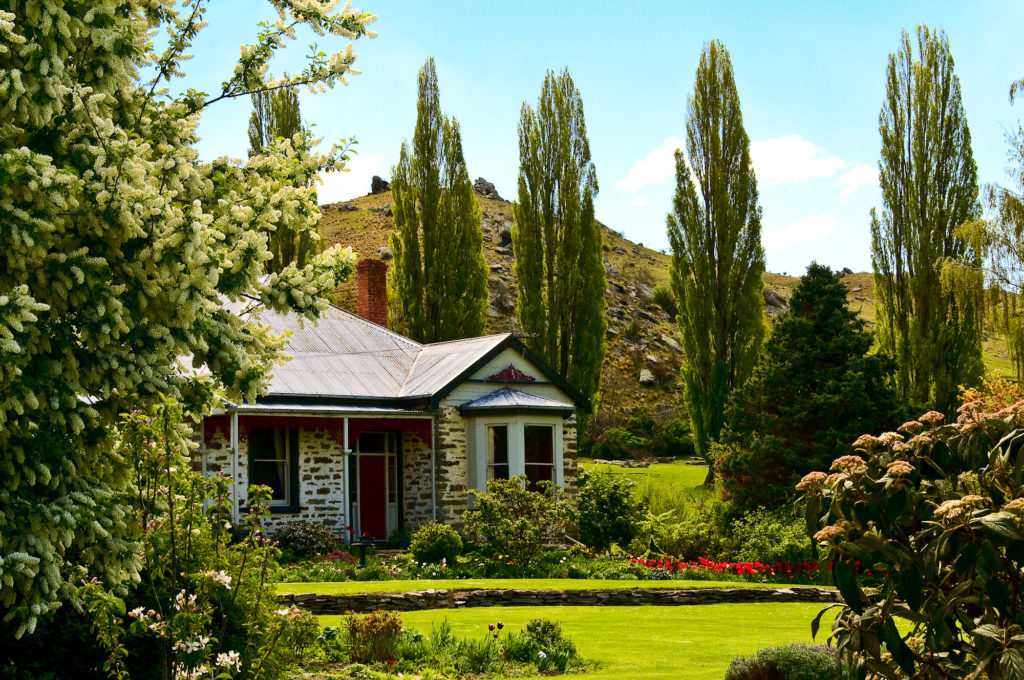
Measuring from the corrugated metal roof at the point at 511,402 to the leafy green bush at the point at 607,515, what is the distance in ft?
6.02

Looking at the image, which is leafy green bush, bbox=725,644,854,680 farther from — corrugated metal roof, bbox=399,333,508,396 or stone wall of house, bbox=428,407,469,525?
corrugated metal roof, bbox=399,333,508,396

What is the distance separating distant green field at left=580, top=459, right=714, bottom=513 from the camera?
22.1m

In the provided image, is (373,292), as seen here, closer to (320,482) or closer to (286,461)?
(286,461)

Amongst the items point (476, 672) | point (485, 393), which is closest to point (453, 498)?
point (485, 393)

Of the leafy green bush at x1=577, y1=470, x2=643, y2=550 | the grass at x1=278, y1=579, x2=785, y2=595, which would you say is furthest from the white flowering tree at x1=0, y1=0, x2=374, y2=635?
the leafy green bush at x1=577, y1=470, x2=643, y2=550

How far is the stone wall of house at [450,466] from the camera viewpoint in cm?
2094

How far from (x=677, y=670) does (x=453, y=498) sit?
39.7 feet

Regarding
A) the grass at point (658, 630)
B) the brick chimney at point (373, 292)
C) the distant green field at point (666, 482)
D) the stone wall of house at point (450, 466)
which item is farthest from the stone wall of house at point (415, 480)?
the grass at point (658, 630)

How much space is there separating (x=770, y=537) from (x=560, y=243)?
14205 mm

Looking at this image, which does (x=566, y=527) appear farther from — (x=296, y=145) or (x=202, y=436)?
(x=296, y=145)

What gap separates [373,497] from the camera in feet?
72.6

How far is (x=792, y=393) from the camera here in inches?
789

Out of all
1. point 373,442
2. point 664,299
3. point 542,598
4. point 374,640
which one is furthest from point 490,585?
point 664,299

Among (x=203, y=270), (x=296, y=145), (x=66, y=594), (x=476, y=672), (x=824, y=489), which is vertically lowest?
(x=476, y=672)
